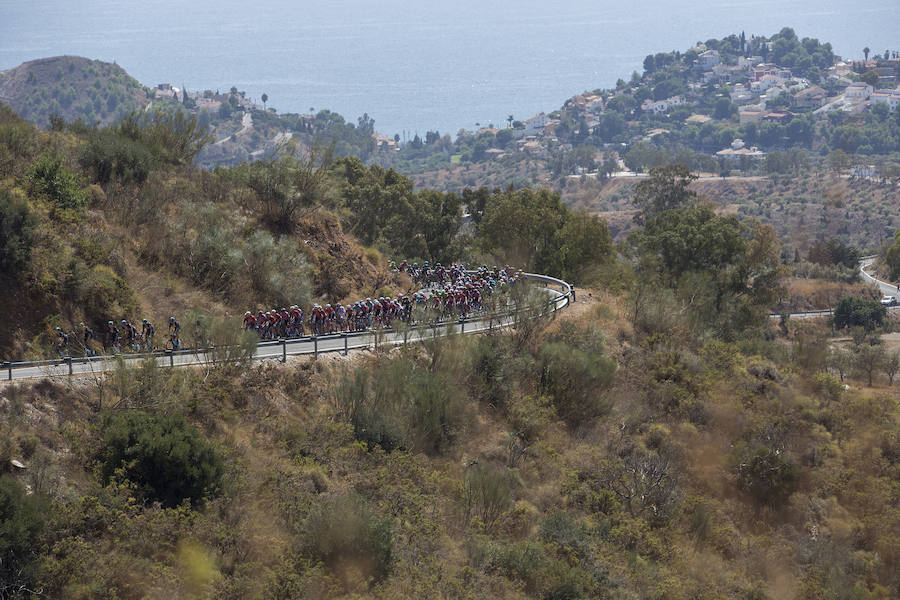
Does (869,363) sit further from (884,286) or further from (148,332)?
(884,286)

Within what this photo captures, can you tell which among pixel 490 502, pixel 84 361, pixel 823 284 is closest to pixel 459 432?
pixel 490 502

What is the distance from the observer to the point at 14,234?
72.9ft

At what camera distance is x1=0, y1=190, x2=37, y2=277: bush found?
21812 millimetres

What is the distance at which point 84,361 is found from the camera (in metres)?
19.0

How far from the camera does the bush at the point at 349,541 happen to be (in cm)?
1536

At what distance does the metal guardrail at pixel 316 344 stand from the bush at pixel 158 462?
84.4 inches

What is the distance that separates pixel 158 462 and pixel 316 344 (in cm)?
724

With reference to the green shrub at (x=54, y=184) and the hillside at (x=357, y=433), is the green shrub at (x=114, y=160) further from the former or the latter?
the green shrub at (x=54, y=184)

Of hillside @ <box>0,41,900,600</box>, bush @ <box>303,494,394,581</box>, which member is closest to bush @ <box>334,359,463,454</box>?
hillside @ <box>0,41,900,600</box>

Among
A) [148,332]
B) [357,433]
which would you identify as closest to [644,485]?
[357,433]

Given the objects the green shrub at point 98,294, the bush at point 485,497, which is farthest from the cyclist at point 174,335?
the bush at point 485,497

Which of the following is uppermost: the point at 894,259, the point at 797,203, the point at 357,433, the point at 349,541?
the point at 357,433

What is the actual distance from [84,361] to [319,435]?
5448 mm

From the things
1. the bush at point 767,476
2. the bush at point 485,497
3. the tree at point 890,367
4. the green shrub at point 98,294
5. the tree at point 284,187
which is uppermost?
the tree at point 284,187
